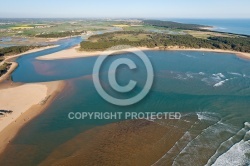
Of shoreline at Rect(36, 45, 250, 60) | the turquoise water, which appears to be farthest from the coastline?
shoreline at Rect(36, 45, 250, 60)

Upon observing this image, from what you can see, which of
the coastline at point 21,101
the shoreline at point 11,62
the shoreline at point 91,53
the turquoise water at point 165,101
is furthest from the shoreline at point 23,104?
the shoreline at point 91,53

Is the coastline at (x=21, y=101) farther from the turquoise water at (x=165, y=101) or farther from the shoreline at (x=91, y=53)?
the shoreline at (x=91, y=53)

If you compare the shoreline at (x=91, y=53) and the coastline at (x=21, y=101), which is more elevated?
the shoreline at (x=91, y=53)

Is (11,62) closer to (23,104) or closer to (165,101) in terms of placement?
(23,104)

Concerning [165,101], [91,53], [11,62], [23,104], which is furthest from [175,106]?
[11,62]

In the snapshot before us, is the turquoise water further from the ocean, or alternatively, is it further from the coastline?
the coastline

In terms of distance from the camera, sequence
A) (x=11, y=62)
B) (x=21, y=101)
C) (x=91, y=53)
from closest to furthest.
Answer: (x=21, y=101) → (x=11, y=62) → (x=91, y=53)

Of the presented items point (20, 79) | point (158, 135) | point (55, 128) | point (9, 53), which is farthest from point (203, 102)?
point (9, 53)
